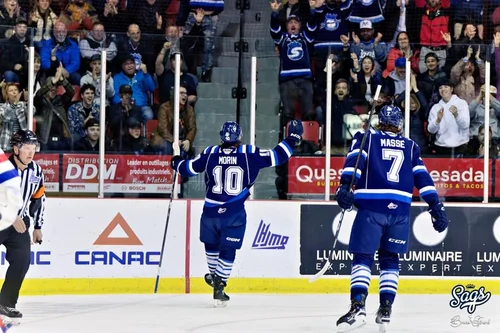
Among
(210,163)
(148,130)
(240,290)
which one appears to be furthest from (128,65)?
(240,290)

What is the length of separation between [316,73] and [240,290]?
2200 mm

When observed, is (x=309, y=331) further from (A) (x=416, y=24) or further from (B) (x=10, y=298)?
(A) (x=416, y=24)

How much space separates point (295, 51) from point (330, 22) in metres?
1.27

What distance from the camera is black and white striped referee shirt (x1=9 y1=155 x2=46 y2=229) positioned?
7.73 meters

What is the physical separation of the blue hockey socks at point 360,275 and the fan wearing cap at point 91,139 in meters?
3.33

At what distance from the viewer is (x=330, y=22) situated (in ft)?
38.5

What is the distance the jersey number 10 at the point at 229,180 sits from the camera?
920 cm

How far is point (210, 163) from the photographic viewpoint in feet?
30.4

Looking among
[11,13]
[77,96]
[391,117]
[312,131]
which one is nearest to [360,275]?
[391,117]

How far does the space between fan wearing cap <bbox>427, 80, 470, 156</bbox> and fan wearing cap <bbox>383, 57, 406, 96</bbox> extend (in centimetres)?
38

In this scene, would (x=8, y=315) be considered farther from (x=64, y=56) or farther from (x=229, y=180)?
(x=64, y=56)

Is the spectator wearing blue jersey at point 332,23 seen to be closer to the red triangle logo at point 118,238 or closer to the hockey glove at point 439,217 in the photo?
the red triangle logo at point 118,238

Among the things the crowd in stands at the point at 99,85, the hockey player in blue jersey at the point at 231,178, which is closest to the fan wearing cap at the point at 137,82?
the crowd in stands at the point at 99,85

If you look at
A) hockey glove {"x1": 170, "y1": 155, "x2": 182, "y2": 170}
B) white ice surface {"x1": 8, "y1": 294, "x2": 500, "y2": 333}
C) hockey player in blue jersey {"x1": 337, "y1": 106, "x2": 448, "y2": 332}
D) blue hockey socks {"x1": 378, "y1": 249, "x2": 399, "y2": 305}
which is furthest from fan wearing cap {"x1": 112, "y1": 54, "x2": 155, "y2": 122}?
blue hockey socks {"x1": 378, "y1": 249, "x2": 399, "y2": 305}
